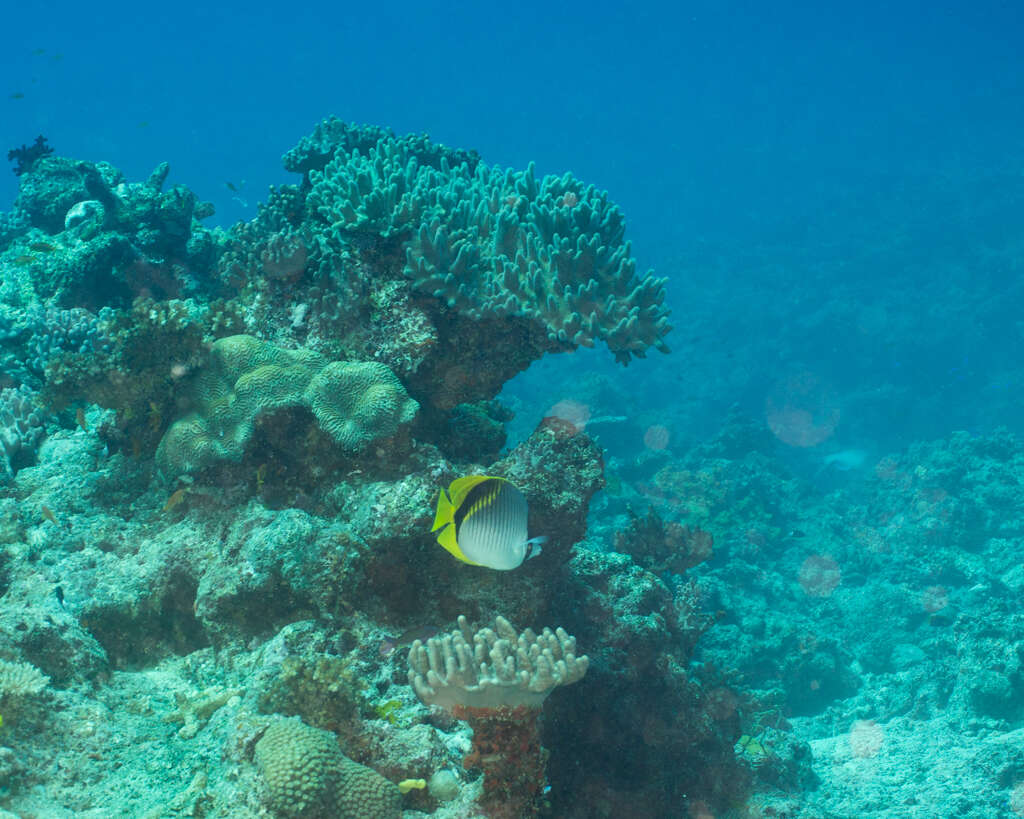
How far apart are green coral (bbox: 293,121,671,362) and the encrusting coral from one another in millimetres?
2853

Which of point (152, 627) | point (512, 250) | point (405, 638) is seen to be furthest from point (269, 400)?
point (512, 250)

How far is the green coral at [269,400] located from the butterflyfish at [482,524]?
1836 millimetres

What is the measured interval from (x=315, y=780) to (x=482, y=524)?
4.21 feet

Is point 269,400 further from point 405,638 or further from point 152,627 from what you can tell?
point 405,638

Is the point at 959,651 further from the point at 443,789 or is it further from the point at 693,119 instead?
the point at 693,119

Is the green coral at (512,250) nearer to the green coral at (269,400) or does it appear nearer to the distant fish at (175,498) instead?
the green coral at (269,400)

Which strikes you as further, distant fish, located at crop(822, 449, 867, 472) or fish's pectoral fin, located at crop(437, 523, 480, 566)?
distant fish, located at crop(822, 449, 867, 472)

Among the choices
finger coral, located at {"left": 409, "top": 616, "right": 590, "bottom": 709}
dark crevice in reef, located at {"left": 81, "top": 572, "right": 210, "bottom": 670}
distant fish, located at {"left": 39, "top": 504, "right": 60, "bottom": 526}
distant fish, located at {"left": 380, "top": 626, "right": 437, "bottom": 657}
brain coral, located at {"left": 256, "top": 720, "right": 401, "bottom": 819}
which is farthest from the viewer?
distant fish, located at {"left": 39, "top": 504, "right": 60, "bottom": 526}

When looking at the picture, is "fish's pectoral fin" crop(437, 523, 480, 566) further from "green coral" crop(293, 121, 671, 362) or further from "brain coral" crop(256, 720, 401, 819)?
"green coral" crop(293, 121, 671, 362)

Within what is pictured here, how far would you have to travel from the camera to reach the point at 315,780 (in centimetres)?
253

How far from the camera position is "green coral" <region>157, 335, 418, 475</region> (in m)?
4.29

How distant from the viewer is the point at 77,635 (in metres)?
3.51

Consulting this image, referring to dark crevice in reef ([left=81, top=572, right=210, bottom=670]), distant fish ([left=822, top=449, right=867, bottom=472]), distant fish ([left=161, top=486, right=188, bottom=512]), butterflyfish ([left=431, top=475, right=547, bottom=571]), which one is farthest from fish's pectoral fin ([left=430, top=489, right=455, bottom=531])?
distant fish ([left=822, top=449, right=867, bottom=472])

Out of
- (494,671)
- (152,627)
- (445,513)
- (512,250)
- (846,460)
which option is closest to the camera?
(445,513)
